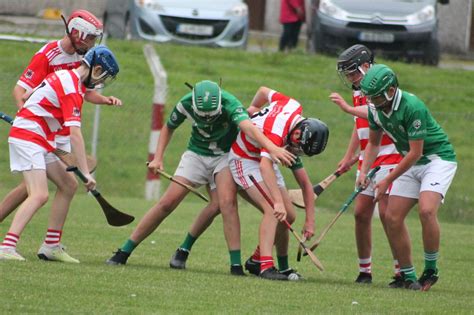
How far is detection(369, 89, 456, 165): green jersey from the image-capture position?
→ 9.37 m

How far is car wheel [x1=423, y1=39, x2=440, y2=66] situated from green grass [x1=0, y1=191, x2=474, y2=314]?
10.5 m

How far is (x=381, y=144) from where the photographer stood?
1038cm

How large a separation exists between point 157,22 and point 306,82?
9.33ft

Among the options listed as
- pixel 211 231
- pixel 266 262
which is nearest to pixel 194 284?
pixel 266 262

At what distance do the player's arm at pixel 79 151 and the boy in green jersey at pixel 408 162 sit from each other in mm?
2145

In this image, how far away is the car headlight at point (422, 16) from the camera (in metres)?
22.5

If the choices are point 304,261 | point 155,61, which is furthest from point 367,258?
point 155,61

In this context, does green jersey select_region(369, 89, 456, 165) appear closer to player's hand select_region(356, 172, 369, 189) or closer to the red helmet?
player's hand select_region(356, 172, 369, 189)

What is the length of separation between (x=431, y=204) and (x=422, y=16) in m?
13.6

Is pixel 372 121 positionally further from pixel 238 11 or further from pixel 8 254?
pixel 238 11

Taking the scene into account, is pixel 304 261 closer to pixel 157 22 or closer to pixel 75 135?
pixel 75 135

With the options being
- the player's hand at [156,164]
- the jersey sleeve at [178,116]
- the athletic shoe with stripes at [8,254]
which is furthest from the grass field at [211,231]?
the jersey sleeve at [178,116]

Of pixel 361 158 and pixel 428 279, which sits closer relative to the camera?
pixel 428 279

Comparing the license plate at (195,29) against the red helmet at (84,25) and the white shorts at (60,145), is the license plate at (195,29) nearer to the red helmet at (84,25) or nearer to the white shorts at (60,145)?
the red helmet at (84,25)
